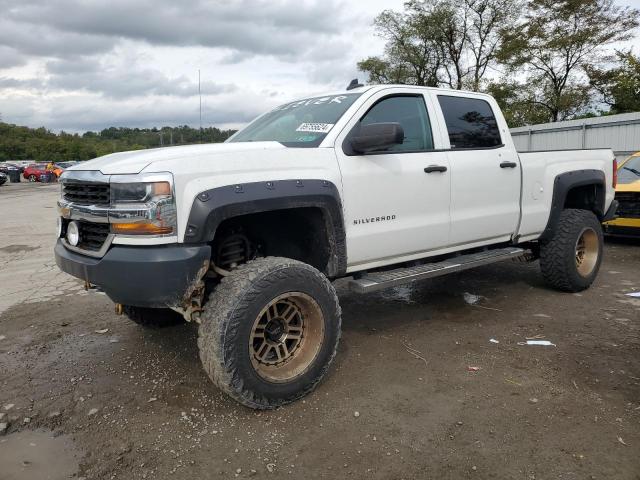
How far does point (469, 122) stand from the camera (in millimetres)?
4602

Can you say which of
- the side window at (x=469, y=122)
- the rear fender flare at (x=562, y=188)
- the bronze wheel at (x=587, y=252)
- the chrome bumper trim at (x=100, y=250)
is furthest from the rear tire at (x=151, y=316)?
the bronze wheel at (x=587, y=252)

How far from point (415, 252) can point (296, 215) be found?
1058 millimetres

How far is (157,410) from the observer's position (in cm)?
322

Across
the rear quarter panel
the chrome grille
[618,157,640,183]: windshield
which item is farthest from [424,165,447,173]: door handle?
[618,157,640,183]: windshield

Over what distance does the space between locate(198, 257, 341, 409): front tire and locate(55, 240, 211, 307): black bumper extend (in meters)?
0.26

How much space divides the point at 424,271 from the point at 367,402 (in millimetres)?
1220

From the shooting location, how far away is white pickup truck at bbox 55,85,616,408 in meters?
2.87

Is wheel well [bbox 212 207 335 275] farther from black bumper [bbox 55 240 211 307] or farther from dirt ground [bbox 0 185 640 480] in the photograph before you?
dirt ground [bbox 0 185 640 480]

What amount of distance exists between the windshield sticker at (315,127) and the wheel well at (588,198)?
3.32 meters

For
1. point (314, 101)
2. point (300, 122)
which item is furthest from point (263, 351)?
point (314, 101)

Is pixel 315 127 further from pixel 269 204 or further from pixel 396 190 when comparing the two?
pixel 269 204

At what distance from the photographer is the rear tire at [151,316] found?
14.3ft

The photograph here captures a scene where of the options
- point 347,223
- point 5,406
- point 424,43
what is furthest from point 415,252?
point 424,43

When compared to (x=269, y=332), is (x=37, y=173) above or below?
above
